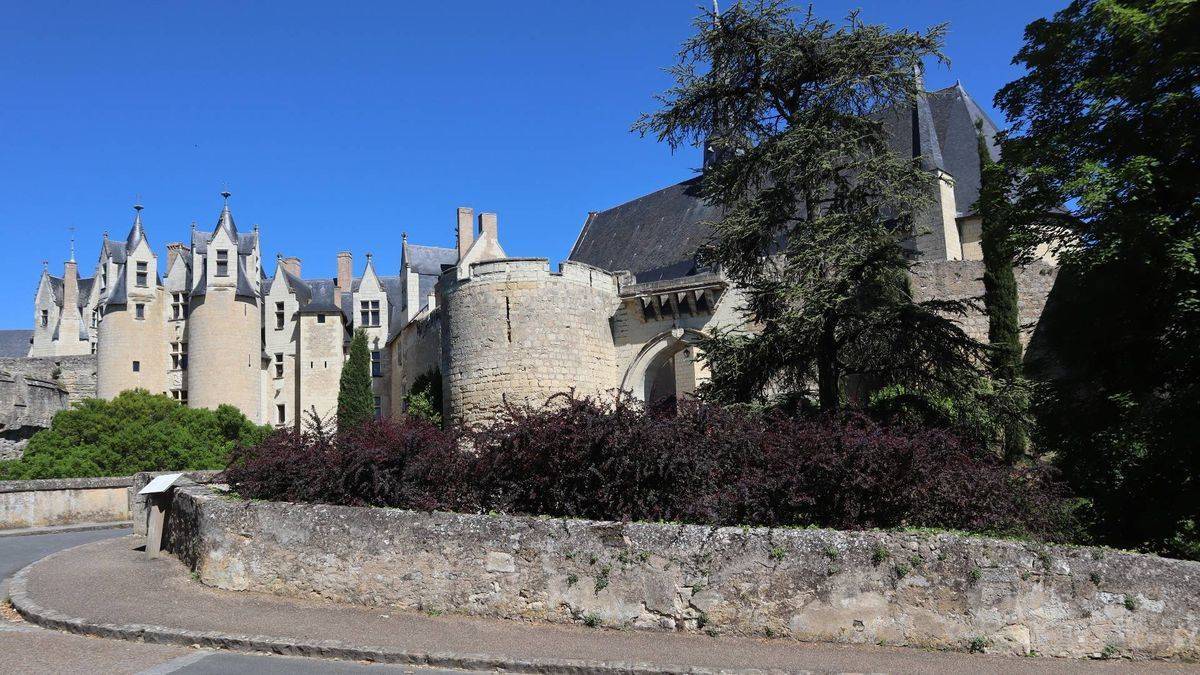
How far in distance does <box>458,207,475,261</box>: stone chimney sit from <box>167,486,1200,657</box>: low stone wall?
91.9ft

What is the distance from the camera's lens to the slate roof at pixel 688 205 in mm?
27281

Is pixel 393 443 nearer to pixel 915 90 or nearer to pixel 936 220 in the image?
pixel 915 90

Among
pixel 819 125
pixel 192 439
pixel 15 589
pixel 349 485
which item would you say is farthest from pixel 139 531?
pixel 192 439

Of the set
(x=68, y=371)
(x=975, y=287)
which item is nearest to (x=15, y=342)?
(x=68, y=371)

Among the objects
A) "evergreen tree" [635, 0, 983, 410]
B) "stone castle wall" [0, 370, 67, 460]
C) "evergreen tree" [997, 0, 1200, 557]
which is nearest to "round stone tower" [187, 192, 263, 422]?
"stone castle wall" [0, 370, 67, 460]

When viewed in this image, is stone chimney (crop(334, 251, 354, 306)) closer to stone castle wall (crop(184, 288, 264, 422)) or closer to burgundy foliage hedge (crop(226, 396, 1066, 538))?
stone castle wall (crop(184, 288, 264, 422))

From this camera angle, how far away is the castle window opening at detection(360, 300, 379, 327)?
149ft

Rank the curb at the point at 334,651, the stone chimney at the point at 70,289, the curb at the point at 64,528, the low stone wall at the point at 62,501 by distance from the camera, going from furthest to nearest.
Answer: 1. the stone chimney at the point at 70,289
2. the low stone wall at the point at 62,501
3. the curb at the point at 64,528
4. the curb at the point at 334,651

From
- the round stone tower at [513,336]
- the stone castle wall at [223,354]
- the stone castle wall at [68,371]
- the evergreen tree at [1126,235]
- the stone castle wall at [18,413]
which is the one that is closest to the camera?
the evergreen tree at [1126,235]

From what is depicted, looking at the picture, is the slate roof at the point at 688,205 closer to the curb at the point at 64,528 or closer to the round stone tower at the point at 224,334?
the curb at the point at 64,528

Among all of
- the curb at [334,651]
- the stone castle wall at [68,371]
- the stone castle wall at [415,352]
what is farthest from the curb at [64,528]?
the stone castle wall at [68,371]

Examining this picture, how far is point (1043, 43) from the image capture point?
1216cm

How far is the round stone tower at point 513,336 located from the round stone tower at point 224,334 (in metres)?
22.8

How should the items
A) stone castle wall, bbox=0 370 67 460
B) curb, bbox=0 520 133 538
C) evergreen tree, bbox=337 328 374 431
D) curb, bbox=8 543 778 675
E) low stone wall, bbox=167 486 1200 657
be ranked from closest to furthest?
curb, bbox=8 543 778 675, low stone wall, bbox=167 486 1200 657, curb, bbox=0 520 133 538, stone castle wall, bbox=0 370 67 460, evergreen tree, bbox=337 328 374 431
